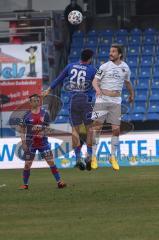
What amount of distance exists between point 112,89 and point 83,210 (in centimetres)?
551

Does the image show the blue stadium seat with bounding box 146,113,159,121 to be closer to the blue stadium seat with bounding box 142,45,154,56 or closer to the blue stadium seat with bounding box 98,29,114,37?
the blue stadium seat with bounding box 142,45,154,56

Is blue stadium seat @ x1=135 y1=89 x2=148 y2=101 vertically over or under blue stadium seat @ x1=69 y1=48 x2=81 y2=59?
under

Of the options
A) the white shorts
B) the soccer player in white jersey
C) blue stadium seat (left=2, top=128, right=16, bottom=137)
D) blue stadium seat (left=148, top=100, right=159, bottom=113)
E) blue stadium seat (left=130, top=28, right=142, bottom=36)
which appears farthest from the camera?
blue stadium seat (left=130, top=28, right=142, bottom=36)

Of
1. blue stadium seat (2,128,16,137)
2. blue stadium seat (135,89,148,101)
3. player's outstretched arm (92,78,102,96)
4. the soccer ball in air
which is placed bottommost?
blue stadium seat (2,128,16,137)

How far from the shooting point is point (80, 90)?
628 inches

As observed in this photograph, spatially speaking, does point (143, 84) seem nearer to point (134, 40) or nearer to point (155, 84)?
point (155, 84)

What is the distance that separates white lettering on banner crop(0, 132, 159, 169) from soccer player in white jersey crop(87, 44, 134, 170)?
5970mm

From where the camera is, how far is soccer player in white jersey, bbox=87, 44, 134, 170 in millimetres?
15659

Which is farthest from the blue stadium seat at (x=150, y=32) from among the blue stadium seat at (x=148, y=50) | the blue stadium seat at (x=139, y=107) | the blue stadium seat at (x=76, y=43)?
the blue stadium seat at (x=139, y=107)

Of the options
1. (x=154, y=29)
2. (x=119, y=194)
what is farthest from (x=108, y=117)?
(x=154, y=29)

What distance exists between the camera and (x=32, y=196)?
12.6 m

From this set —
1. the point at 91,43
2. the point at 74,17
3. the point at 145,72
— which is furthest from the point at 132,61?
the point at 74,17

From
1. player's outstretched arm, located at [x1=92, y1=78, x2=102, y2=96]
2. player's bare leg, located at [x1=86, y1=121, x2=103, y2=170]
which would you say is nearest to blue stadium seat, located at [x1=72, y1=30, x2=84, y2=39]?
player's bare leg, located at [x1=86, y1=121, x2=103, y2=170]

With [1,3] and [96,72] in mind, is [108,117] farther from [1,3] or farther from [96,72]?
[1,3]
